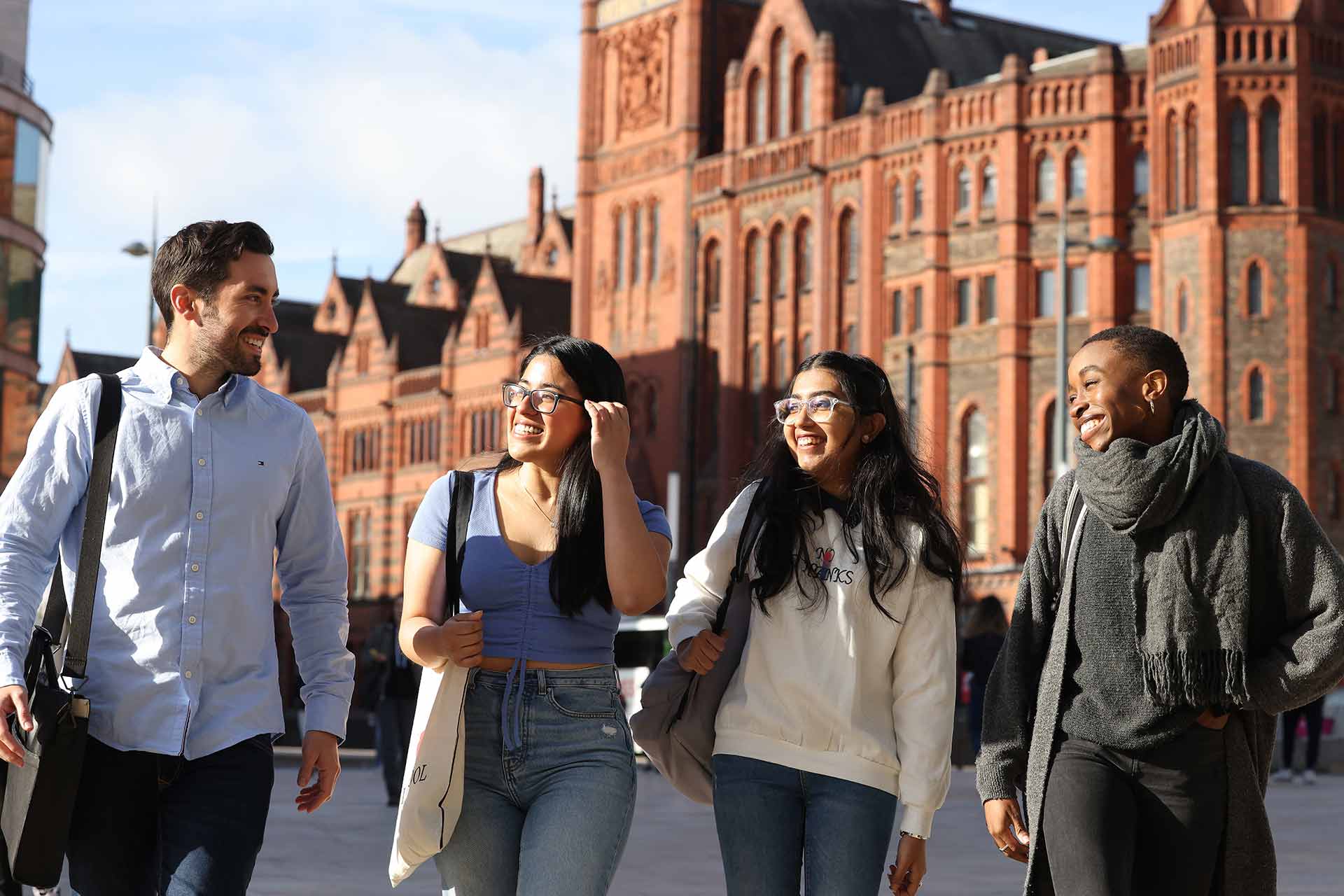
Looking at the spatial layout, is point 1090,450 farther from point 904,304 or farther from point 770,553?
point 904,304

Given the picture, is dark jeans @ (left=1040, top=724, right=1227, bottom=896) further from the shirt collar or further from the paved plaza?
the paved plaza

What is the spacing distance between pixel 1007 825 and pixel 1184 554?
0.79 meters

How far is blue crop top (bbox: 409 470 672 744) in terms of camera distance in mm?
5133

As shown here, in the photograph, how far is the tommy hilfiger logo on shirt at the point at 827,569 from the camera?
17.5 feet

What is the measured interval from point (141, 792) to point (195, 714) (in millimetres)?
207

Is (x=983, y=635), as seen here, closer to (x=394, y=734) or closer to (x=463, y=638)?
(x=394, y=734)

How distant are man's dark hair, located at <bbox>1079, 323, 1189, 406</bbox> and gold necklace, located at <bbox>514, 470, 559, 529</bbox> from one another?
4.59 ft

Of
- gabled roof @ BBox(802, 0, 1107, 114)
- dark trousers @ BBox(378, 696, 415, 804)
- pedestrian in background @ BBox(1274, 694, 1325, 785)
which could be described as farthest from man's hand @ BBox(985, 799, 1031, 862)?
Result: gabled roof @ BBox(802, 0, 1107, 114)

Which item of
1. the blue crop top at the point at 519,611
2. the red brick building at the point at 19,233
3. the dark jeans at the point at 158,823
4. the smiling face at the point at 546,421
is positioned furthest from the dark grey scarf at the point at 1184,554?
the red brick building at the point at 19,233

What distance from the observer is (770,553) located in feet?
17.6

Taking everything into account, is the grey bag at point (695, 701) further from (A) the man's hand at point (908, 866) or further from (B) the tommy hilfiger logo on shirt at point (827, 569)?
(A) the man's hand at point (908, 866)

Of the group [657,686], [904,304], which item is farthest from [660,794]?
[904,304]

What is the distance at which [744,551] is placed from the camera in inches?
214

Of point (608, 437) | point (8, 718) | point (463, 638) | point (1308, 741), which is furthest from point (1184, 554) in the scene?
point (1308, 741)
